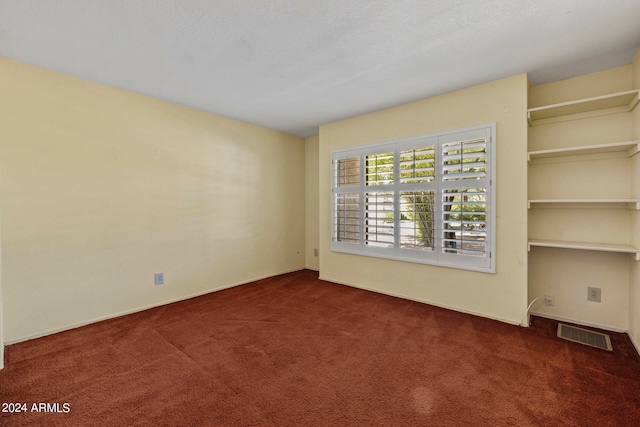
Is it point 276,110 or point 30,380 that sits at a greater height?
point 276,110

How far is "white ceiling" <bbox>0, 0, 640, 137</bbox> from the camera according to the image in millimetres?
1729

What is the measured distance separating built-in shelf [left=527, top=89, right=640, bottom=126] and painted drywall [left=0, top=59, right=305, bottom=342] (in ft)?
11.1

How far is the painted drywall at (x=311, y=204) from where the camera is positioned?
A: 4.85 meters

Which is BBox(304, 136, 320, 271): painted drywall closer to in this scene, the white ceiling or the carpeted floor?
the white ceiling

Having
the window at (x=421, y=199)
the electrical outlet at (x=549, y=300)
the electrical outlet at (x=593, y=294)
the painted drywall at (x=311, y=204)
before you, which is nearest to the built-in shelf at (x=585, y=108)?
the window at (x=421, y=199)

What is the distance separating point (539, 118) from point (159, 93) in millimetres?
3872

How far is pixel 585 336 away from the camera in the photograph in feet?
7.80

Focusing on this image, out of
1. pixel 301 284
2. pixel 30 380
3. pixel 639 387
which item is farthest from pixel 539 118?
pixel 30 380

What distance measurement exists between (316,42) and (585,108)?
244 cm

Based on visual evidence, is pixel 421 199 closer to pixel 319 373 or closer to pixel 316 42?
pixel 316 42

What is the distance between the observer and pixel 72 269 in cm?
258

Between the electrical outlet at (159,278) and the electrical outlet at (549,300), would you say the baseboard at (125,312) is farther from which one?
the electrical outlet at (549,300)

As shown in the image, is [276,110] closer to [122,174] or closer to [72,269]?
[122,174]

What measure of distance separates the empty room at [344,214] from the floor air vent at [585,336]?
0.11ft
